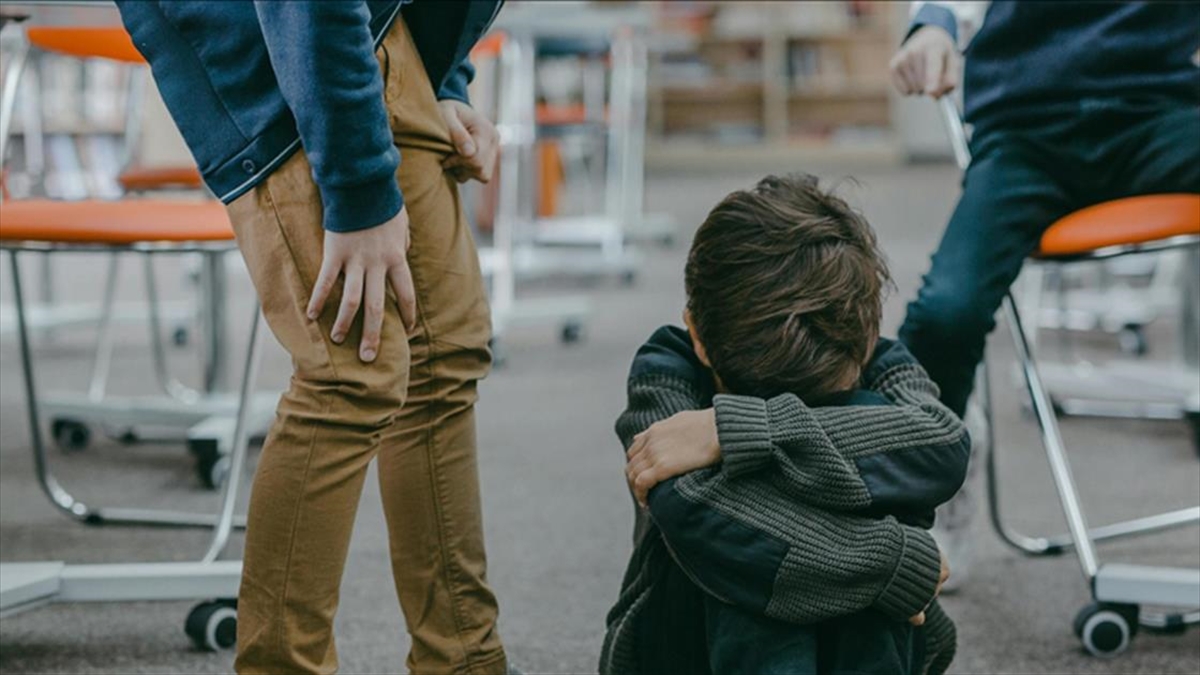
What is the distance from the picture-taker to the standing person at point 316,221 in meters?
0.97

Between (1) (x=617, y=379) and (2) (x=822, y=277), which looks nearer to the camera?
(2) (x=822, y=277)

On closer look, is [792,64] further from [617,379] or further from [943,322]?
[943,322]

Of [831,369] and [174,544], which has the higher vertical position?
[831,369]

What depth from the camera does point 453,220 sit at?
1.20m

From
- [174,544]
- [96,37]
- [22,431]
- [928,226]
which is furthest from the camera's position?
[928,226]

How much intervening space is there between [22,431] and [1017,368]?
6.69 feet

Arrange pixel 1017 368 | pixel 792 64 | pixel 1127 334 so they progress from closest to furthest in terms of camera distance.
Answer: pixel 1017 368, pixel 1127 334, pixel 792 64

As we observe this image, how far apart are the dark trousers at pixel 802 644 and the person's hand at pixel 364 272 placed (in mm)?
338

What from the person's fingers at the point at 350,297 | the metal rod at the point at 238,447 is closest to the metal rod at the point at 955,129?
the metal rod at the point at 238,447

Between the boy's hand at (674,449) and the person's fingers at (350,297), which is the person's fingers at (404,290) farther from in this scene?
the boy's hand at (674,449)

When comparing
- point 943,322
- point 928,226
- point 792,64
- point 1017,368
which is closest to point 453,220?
point 943,322

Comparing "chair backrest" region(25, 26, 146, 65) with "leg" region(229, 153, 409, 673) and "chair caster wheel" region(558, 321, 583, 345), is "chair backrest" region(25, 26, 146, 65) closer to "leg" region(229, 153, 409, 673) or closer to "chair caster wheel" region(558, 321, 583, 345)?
"leg" region(229, 153, 409, 673)

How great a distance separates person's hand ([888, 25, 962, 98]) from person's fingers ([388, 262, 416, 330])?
78 centimetres

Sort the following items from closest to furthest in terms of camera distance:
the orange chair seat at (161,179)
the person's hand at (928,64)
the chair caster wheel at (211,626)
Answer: the chair caster wheel at (211,626) → the person's hand at (928,64) → the orange chair seat at (161,179)
